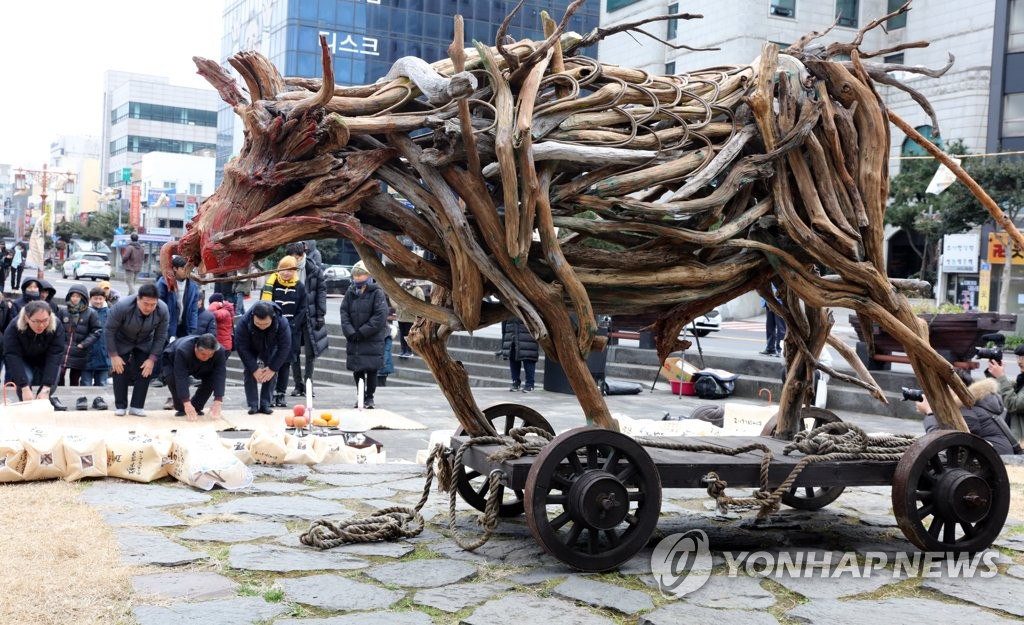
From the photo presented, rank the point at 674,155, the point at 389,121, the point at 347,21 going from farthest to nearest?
1. the point at 347,21
2. the point at 674,155
3. the point at 389,121

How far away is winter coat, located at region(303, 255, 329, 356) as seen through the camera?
13086mm

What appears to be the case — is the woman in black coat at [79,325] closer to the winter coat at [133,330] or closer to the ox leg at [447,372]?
the winter coat at [133,330]

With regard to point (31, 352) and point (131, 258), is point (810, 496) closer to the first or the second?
point (31, 352)

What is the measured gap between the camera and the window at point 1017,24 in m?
33.8

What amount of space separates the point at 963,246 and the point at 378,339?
86.4 ft

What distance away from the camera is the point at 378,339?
41.3 feet

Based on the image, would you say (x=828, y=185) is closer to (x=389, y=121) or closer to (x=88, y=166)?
(x=389, y=121)

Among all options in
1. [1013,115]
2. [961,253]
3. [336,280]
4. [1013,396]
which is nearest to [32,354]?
[1013,396]

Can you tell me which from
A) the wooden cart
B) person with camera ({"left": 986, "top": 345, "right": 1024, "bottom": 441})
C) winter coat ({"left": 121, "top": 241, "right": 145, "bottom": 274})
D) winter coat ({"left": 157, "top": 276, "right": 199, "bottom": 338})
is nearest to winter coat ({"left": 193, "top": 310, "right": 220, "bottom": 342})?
winter coat ({"left": 157, "top": 276, "right": 199, "bottom": 338})

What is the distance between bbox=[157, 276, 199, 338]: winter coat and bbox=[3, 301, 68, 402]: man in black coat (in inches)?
48.6

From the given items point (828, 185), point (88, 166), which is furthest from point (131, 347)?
point (88, 166)

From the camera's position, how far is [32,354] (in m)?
11.0

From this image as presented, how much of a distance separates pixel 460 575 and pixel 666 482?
1085mm

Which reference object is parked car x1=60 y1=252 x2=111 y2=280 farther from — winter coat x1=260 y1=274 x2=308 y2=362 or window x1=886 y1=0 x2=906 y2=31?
window x1=886 y1=0 x2=906 y2=31
